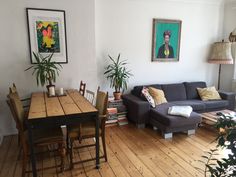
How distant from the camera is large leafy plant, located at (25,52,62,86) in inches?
125

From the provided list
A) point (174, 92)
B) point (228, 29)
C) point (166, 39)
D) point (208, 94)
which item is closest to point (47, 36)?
point (166, 39)

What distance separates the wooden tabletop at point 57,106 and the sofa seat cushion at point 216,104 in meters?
2.74

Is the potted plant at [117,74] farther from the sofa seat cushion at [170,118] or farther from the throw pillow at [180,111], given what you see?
the throw pillow at [180,111]

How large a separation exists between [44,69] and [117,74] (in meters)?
1.41

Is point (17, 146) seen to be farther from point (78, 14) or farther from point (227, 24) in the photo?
point (227, 24)

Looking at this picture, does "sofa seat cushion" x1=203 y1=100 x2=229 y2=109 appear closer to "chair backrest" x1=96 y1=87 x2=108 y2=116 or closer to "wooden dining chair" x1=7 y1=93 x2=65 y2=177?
"chair backrest" x1=96 y1=87 x2=108 y2=116

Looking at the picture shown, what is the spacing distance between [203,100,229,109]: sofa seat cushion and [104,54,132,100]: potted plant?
179 centimetres

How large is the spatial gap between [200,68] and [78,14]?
3372 mm

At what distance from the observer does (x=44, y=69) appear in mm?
3193

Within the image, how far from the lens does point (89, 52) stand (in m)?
3.68

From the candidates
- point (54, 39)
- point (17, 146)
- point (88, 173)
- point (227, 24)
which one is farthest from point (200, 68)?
point (17, 146)

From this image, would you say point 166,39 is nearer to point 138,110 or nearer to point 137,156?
point 138,110

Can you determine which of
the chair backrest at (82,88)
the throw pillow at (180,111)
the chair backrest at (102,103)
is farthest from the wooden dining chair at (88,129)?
the throw pillow at (180,111)

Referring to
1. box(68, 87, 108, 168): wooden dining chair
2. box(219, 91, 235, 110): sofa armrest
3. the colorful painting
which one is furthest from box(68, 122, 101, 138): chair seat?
box(219, 91, 235, 110): sofa armrest
